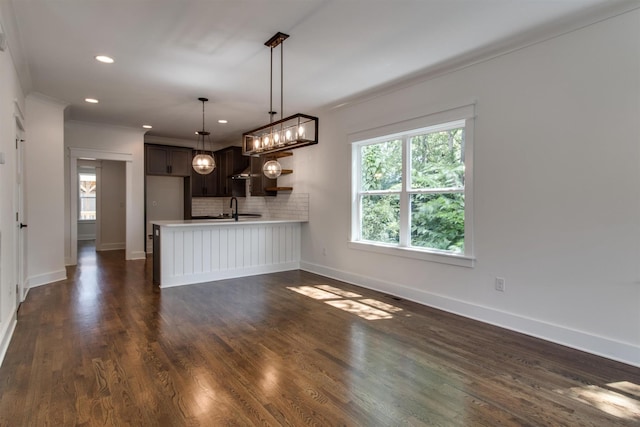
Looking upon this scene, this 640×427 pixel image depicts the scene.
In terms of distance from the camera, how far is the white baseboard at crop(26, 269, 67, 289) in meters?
4.76

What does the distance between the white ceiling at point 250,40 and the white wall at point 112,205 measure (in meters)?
3.87

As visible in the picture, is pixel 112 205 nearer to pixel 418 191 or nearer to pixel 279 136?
pixel 279 136

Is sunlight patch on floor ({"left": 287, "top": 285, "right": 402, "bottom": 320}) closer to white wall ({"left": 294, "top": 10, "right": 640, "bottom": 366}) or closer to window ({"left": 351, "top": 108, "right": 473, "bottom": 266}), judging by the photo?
white wall ({"left": 294, "top": 10, "right": 640, "bottom": 366})

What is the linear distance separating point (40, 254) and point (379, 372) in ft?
17.0

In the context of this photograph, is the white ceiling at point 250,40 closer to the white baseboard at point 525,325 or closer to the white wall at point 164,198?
the white baseboard at point 525,325

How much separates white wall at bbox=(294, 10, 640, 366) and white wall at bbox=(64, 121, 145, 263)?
570cm

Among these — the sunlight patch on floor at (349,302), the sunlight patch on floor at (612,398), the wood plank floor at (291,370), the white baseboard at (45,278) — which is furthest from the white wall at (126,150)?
the sunlight patch on floor at (612,398)

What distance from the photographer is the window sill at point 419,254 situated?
367 centimetres

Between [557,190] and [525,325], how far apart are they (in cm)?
126

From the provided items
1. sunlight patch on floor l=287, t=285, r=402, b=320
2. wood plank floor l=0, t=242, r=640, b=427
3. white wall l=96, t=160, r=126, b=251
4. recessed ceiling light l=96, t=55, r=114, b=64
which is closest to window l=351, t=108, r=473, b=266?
sunlight patch on floor l=287, t=285, r=402, b=320

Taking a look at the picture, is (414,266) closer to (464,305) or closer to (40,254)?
(464,305)

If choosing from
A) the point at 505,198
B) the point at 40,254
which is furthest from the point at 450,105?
the point at 40,254

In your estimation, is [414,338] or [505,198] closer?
[414,338]

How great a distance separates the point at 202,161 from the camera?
5004 mm
